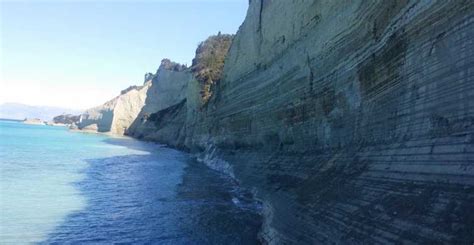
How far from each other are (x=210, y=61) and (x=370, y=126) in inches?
2098

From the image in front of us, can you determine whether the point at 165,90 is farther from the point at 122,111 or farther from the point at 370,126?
the point at 370,126

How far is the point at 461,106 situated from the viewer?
9492 mm

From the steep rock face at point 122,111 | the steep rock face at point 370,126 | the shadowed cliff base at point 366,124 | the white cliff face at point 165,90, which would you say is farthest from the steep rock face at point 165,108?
the steep rock face at point 370,126

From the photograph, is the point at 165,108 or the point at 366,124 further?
the point at 165,108

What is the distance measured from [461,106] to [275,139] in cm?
1773

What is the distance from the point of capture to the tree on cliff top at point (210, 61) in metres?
60.8

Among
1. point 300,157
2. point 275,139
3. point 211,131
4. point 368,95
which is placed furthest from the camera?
point 211,131

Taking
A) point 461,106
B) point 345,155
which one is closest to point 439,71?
point 461,106

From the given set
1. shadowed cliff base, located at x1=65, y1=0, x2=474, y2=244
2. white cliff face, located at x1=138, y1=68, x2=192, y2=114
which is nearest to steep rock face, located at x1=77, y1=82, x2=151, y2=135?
white cliff face, located at x1=138, y1=68, x2=192, y2=114

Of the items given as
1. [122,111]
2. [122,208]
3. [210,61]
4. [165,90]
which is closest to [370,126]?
[122,208]

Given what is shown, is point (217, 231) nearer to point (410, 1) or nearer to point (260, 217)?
point (260, 217)

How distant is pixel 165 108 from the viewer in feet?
334

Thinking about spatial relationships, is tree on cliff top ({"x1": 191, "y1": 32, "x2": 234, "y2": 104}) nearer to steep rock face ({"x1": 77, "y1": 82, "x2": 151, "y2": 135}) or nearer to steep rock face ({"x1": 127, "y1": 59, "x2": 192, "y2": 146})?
steep rock face ({"x1": 127, "y1": 59, "x2": 192, "y2": 146})

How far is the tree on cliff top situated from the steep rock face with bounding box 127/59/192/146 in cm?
1110
